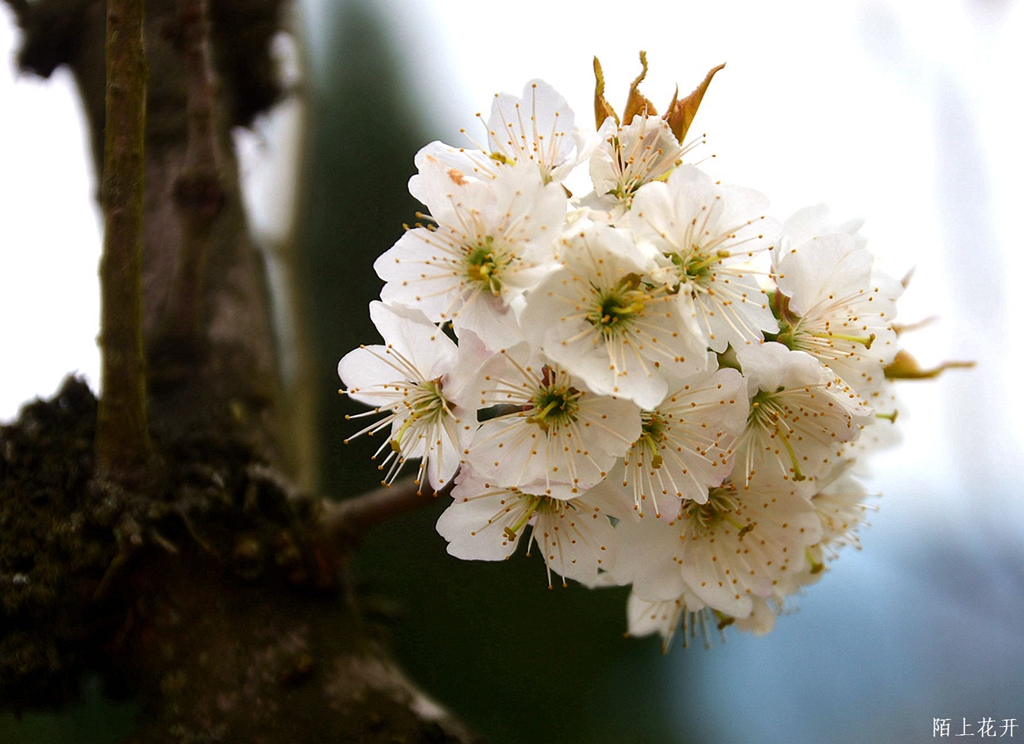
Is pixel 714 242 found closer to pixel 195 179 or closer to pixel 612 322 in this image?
pixel 612 322

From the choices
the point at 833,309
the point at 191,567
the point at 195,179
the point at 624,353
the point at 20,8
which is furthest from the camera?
the point at 20,8

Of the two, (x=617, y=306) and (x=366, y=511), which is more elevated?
(x=617, y=306)

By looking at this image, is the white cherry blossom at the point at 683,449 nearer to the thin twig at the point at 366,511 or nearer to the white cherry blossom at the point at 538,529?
the white cherry blossom at the point at 538,529

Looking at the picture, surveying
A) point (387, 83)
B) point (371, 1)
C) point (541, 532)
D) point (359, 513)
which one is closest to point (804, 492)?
point (541, 532)

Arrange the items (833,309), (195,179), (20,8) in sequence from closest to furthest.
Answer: (833,309) → (195,179) → (20,8)

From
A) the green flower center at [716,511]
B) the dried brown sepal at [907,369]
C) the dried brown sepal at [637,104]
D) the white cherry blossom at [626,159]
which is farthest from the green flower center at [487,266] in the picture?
the dried brown sepal at [907,369]

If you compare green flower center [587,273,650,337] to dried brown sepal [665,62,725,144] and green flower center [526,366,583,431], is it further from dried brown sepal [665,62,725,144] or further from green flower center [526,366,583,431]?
dried brown sepal [665,62,725,144]

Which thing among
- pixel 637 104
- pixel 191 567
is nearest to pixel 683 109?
pixel 637 104
